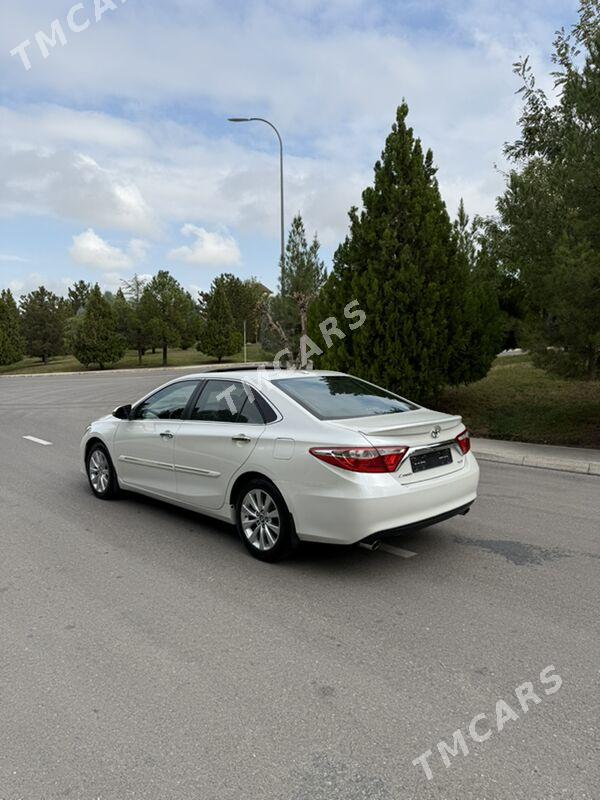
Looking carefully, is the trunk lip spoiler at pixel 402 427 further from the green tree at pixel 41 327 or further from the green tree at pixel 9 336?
the green tree at pixel 41 327

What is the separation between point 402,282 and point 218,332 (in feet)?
133

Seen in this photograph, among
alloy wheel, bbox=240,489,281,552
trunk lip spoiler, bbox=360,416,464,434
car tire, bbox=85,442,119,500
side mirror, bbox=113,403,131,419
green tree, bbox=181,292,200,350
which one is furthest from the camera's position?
green tree, bbox=181,292,200,350

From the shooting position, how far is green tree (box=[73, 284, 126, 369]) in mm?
47125

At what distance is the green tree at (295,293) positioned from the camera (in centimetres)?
1727

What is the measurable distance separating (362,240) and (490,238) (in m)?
4.28

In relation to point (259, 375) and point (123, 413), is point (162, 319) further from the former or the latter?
point (259, 375)

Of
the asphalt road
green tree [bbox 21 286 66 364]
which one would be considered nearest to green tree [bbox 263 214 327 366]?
the asphalt road

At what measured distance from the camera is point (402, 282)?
11805mm

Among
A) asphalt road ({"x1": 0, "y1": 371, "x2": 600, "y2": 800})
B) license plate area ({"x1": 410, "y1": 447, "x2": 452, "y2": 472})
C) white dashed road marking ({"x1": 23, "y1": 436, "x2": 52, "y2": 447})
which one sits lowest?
white dashed road marking ({"x1": 23, "y1": 436, "x2": 52, "y2": 447})

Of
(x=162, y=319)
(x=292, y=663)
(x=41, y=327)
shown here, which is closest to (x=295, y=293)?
(x=292, y=663)

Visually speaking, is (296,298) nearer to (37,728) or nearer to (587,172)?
(587,172)

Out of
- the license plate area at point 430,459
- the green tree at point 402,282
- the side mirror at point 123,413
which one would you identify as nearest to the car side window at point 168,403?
the side mirror at point 123,413

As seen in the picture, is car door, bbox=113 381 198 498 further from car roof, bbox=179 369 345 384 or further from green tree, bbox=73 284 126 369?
green tree, bbox=73 284 126 369

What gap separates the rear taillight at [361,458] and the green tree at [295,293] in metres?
12.7
